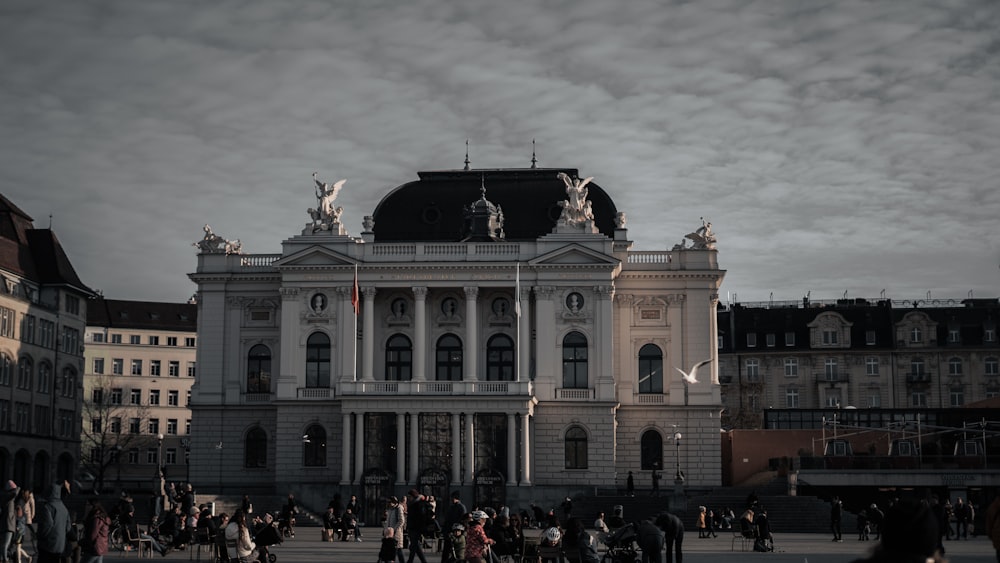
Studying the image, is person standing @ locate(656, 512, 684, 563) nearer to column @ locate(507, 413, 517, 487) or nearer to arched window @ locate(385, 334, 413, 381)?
column @ locate(507, 413, 517, 487)

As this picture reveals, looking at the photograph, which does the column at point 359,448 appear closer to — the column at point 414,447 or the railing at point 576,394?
the column at point 414,447

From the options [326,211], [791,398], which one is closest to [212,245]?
[326,211]

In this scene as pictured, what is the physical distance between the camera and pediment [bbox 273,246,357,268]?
69.9 m

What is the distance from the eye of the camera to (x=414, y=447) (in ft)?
217

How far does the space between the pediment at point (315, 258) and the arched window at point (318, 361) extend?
12.6 feet

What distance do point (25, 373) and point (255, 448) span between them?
1706 centimetres

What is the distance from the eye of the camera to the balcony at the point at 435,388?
66.8m

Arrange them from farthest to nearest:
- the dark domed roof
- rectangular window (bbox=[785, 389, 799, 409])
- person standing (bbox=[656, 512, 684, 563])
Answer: rectangular window (bbox=[785, 389, 799, 409]) < the dark domed roof < person standing (bbox=[656, 512, 684, 563])

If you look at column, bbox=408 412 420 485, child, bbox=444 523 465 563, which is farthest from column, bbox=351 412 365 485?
child, bbox=444 523 465 563

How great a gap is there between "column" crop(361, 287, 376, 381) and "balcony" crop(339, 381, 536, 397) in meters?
1.87

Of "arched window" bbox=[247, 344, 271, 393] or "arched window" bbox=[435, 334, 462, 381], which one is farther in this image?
"arched window" bbox=[247, 344, 271, 393]

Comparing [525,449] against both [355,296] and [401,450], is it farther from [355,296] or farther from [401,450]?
[355,296]

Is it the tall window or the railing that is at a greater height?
the tall window

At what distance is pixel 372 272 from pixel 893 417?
31992mm
